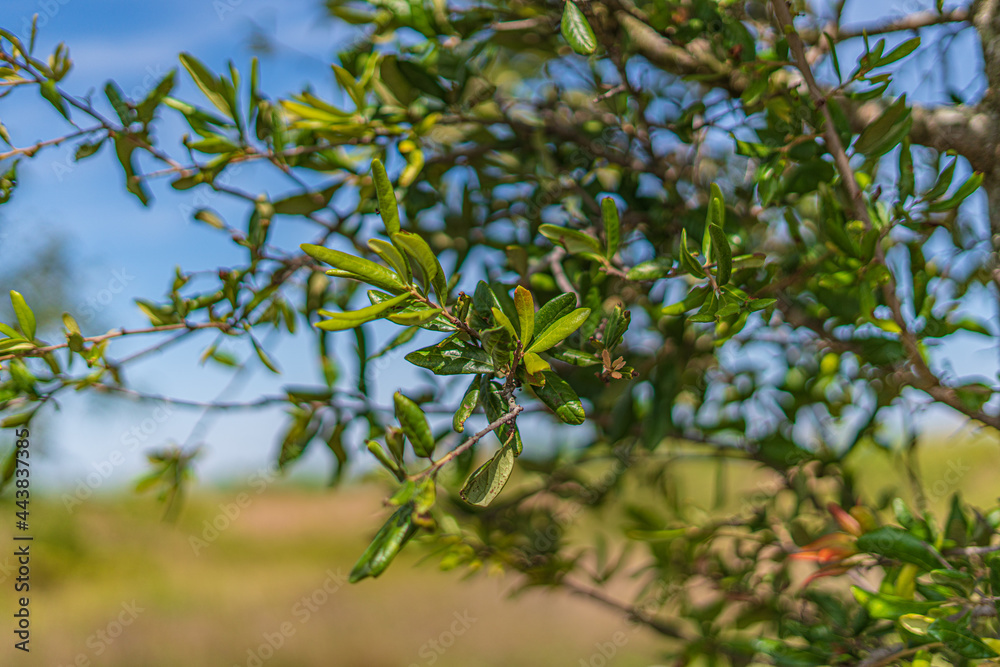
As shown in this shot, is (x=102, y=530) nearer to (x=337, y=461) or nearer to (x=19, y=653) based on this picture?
(x=19, y=653)

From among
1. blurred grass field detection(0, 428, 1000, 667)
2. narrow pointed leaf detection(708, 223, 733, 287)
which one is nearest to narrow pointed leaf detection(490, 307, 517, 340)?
narrow pointed leaf detection(708, 223, 733, 287)

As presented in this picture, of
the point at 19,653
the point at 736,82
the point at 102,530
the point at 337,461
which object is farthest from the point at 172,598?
the point at 736,82

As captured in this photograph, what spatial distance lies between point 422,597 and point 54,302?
1.45 meters

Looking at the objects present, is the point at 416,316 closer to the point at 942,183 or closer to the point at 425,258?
the point at 425,258

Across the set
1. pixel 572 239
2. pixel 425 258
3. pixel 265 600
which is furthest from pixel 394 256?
pixel 265 600

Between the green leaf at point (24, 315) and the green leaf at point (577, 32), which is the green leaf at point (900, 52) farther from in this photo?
the green leaf at point (24, 315)

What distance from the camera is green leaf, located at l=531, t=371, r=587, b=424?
278mm

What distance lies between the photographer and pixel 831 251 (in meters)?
0.41

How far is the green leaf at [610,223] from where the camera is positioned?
35 centimetres

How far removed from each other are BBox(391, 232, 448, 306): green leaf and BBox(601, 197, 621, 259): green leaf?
11 cm

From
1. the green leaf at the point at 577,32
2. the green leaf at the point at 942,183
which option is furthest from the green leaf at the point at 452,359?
the green leaf at the point at 942,183

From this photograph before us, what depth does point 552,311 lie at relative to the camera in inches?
11.2

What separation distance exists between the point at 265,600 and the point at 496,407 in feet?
6.38

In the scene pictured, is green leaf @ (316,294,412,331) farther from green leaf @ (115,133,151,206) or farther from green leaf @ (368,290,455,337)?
green leaf @ (115,133,151,206)
